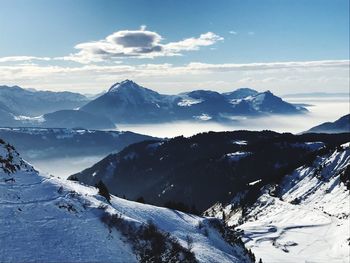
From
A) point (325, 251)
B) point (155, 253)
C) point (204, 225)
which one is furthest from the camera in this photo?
point (325, 251)

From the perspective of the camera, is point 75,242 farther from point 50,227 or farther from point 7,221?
point 7,221

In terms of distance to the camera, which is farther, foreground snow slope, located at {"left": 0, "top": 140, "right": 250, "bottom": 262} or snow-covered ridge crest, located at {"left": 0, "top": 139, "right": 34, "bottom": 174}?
snow-covered ridge crest, located at {"left": 0, "top": 139, "right": 34, "bottom": 174}

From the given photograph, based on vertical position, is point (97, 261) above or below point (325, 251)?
above

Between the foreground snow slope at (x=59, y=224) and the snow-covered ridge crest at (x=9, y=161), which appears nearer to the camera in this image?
the foreground snow slope at (x=59, y=224)

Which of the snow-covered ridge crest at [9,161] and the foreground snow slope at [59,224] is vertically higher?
the snow-covered ridge crest at [9,161]

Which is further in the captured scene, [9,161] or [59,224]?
[9,161]

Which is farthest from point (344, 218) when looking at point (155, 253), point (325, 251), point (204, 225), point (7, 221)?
point (7, 221)

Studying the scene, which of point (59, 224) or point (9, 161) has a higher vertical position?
point (9, 161)

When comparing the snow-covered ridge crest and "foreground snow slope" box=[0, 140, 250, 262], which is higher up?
the snow-covered ridge crest
